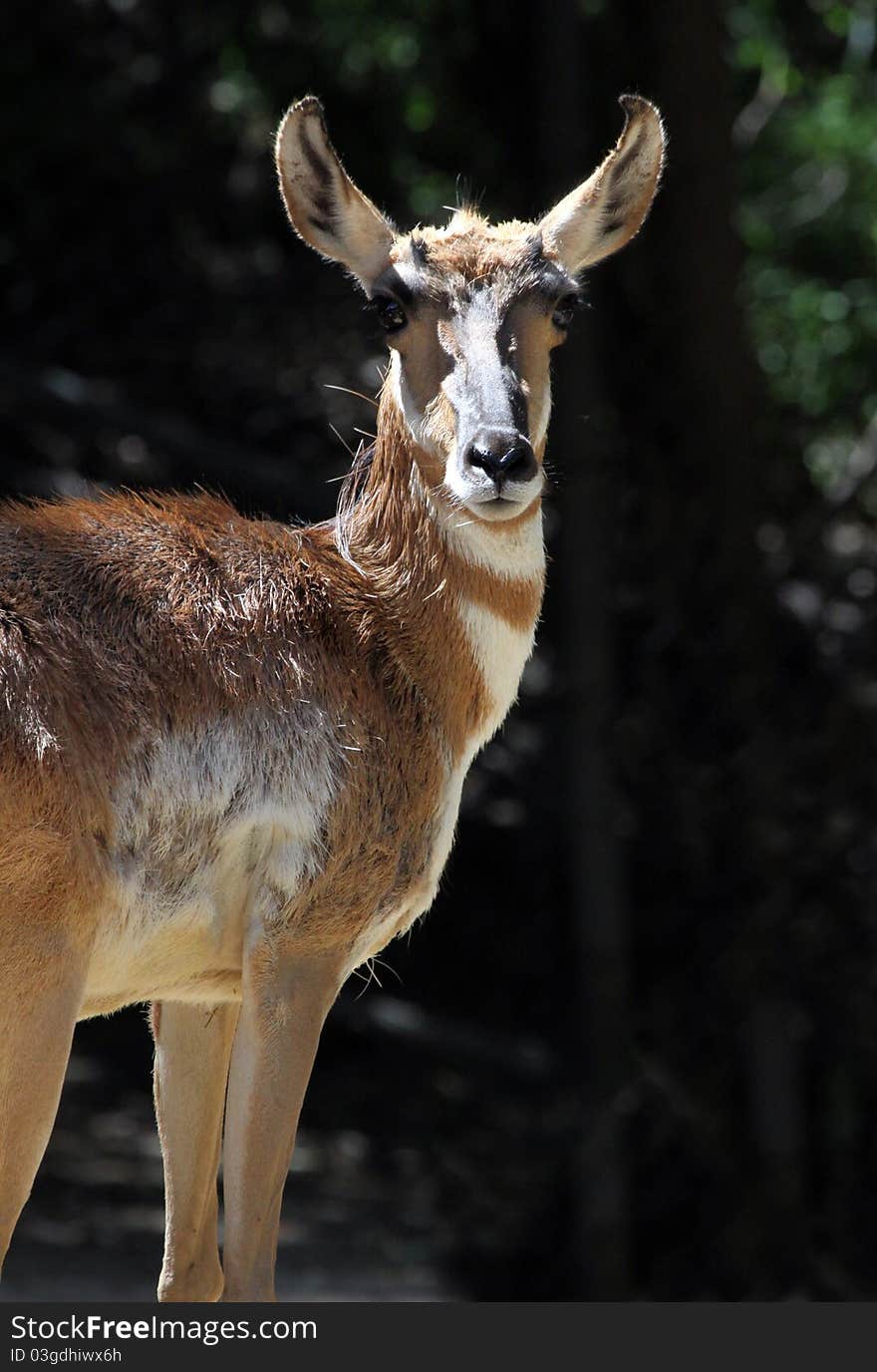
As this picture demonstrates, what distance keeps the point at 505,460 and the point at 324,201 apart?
1081mm

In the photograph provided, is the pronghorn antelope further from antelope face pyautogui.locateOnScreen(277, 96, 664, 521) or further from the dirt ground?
the dirt ground

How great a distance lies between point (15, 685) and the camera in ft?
14.0

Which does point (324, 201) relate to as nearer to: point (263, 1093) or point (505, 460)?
point (505, 460)

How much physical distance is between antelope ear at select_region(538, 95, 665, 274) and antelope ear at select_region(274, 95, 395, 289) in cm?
48

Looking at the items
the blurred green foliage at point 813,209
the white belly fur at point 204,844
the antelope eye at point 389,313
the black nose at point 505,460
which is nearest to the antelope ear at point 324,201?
the antelope eye at point 389,313

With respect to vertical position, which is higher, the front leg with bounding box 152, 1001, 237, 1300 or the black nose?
the black nose

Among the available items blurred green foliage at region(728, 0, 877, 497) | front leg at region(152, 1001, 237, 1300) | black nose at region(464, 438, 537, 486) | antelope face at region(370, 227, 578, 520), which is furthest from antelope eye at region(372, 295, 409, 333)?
blurred green foliage at region(728, 0, 877, 497)

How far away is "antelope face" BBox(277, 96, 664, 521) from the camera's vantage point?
4512 mm

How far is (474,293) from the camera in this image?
475cm

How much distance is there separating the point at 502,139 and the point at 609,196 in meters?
5.95

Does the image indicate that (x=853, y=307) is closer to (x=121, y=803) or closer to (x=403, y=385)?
(x=403, y=385)

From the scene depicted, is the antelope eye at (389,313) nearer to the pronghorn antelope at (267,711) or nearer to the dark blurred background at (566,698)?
the pronghorn antelope at (267,711)

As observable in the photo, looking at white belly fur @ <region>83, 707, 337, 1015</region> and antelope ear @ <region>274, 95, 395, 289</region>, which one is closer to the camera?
white belly fur @ <region>83, 707, 337, 1015</region>

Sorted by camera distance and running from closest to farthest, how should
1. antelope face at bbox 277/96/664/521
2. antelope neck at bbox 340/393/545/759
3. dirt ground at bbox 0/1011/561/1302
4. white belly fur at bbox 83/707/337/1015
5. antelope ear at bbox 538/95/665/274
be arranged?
white belly fur at bbox 83/707/337/1015, antelope face at bbox 277/96/664/521, antelope neck at bbox 340/393/545/759, antelope ear at bbox 538/95/665/274, dirt ground at bbox 0/1011/561/1302
